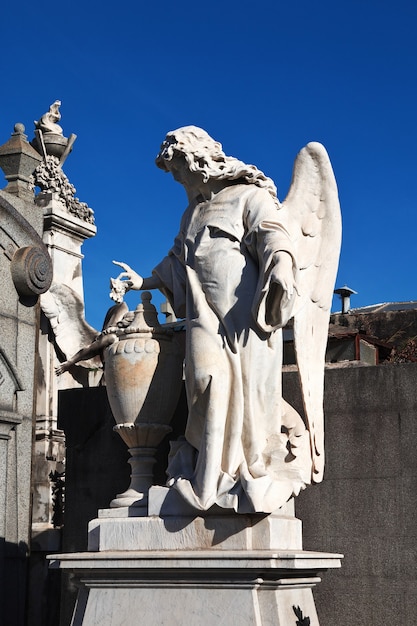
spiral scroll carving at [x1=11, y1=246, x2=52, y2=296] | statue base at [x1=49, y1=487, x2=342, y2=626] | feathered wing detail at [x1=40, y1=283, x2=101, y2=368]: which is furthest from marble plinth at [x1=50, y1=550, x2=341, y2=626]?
feathered wing detail at [x1=40, y1=283, x2=101, y2=368]

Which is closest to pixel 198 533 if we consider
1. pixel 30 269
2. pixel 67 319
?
pixel 30 269

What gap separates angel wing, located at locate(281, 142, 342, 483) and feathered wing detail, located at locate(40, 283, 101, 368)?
6831mm

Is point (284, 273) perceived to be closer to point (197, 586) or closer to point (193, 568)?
point (193, 568)

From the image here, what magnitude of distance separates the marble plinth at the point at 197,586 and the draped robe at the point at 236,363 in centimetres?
32

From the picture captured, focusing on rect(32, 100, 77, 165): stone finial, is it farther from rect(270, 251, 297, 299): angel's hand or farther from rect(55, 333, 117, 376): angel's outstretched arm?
rect(270, 251, 297, 299): angel's hand

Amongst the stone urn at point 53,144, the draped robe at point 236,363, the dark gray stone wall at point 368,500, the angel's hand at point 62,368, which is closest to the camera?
the draped robe at point 236,363

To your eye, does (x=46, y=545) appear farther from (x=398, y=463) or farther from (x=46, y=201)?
(x=46, y=201)

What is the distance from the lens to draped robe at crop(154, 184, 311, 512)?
6352 mm

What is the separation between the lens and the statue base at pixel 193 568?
20.0ft

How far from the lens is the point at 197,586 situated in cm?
623

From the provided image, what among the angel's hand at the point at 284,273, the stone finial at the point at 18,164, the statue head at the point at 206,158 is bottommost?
the angel's hand at the point at 284,273

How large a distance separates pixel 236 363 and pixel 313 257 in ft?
3.17

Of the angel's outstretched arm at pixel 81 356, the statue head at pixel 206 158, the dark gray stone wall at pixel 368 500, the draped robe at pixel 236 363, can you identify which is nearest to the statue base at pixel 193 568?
the draped robe at pixel 236 363

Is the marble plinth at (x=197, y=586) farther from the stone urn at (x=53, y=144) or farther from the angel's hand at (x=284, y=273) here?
the stone urn at (x=53, y=144)
